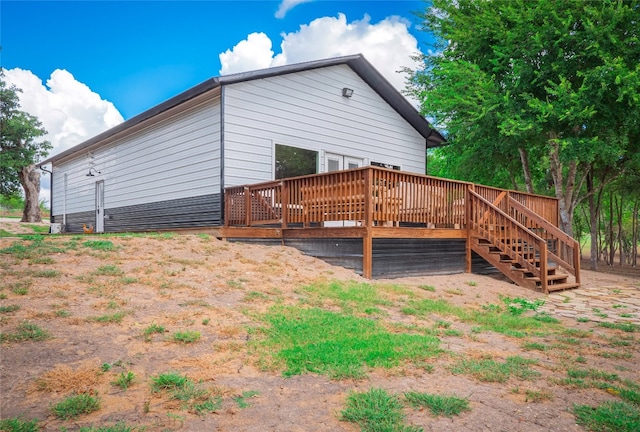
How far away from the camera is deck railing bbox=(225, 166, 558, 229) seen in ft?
24.9

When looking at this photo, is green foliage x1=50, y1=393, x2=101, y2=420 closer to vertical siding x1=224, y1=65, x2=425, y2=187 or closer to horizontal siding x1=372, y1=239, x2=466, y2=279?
horizontal siding x1=372, y1=239, x2=466, y2=279

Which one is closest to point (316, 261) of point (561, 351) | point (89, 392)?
point (561, 351)

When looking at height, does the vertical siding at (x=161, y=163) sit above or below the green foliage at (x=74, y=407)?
above

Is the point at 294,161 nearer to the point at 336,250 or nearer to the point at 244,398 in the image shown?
the point at 336,250

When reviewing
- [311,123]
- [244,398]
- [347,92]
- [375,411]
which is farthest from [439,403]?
[347,92]

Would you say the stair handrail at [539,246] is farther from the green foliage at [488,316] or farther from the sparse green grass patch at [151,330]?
the sparse green grass patch at [151,330]

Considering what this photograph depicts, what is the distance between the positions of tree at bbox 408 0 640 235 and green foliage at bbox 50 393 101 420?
1212 cm

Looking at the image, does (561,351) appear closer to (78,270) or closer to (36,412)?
(36,412)

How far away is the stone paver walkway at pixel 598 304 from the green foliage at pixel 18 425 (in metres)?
6.32

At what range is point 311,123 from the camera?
11742 millimetres

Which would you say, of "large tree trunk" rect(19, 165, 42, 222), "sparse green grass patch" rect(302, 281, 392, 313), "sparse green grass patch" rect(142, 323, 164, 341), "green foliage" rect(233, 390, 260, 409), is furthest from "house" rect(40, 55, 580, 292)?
"large tree trunk" rect(19, 165, 42, 222)

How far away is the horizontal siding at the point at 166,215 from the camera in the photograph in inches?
414

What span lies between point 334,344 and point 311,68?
9435 millimetres

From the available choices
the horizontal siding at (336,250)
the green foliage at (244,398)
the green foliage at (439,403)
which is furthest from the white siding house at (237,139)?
the green foliage at (439,403)
